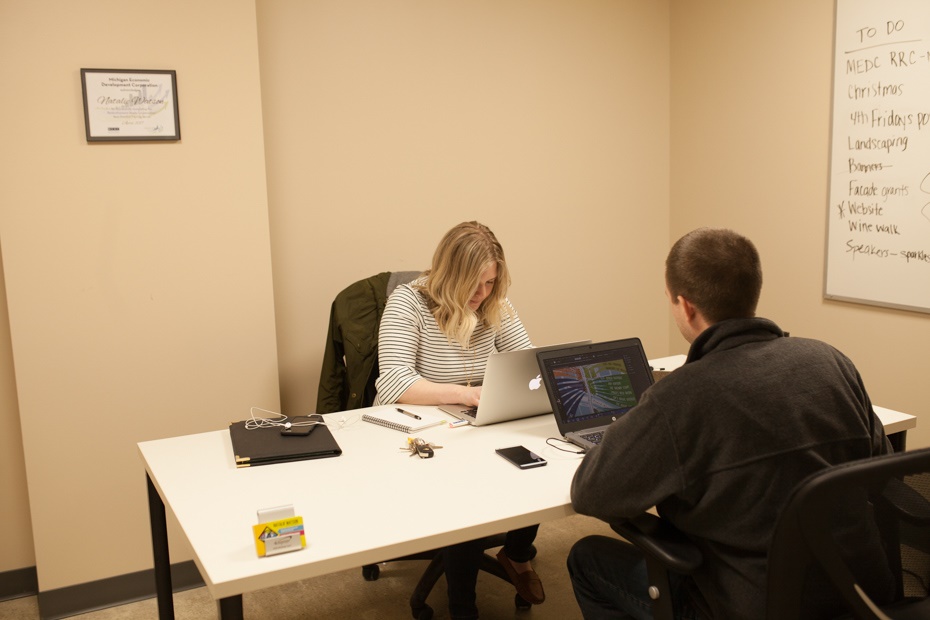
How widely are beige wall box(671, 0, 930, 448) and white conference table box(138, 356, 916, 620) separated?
0.84 meters

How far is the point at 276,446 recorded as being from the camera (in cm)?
206

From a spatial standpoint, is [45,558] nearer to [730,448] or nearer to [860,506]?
[730,448]

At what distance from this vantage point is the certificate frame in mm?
2666

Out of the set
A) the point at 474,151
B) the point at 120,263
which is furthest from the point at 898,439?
the point at 120,263

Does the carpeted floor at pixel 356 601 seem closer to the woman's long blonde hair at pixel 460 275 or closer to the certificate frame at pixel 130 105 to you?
the woman's long blonde hair at pixel 460 275

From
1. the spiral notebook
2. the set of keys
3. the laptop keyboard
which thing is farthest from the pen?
the laptop keyboard

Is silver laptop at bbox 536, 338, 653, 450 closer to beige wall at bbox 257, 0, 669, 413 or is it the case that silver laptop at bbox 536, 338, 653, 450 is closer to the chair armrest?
the chair armrest

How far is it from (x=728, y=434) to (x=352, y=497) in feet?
2.66

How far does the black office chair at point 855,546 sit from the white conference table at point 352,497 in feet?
1.63

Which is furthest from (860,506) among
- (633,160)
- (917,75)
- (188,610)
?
(633,160)

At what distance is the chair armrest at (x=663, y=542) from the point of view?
153 cm

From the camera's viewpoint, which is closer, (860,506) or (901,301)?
(860,506)

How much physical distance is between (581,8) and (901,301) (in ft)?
6.22

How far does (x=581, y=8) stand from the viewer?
3721 millimetres
